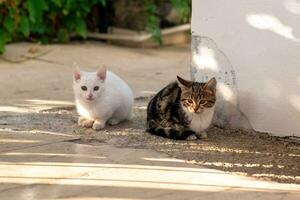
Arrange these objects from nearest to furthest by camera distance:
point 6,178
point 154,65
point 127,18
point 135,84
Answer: point 6,178
point 135,84
point 154,65
point 127,18

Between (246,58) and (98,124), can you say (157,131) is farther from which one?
(246,58)

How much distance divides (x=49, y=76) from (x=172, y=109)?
10.1 feet

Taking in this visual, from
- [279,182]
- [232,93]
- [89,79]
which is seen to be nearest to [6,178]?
[89,79]

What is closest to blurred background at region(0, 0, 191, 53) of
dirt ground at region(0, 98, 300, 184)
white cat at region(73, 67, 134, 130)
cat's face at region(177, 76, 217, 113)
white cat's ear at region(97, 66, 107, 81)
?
dirt ground at region(0, 98, 300, 184)

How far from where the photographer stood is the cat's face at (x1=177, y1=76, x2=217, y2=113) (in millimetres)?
4914

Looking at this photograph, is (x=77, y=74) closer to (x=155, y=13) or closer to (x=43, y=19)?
(x=43, y=19)

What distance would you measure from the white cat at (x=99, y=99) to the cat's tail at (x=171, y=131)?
1.45ft

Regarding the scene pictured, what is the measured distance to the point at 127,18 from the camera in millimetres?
10867

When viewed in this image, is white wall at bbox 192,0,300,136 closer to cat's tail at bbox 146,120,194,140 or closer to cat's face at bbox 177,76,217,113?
cat's face at bbox 177,76,217,113

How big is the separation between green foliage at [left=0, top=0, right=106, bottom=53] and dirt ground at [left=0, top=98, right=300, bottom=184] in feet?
11.4

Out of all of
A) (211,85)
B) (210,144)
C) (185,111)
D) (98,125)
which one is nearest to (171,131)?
(185,111)

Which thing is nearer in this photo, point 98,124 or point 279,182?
point 279,182

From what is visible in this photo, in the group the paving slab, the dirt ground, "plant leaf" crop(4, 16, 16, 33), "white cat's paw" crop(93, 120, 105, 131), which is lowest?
the paving slab

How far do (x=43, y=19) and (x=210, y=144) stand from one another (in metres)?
5.82
